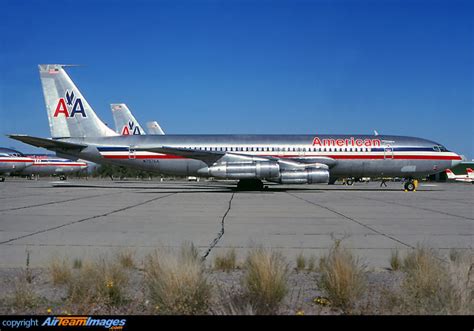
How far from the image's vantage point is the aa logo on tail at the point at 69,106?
32094mm

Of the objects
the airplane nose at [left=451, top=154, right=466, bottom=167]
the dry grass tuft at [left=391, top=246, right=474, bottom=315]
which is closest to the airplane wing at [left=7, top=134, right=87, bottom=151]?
the airplane nose at [left=451, top=154, right=466, bottom=167]

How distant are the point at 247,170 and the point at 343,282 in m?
23.1

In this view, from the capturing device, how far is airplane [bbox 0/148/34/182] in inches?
2237

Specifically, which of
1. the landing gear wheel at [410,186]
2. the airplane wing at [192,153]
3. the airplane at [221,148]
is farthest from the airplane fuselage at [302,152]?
the airplane wing at [192,153]

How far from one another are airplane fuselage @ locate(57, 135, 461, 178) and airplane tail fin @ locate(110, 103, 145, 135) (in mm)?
20280

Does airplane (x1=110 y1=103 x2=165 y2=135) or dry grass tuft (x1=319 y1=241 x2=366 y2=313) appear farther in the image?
airplane (x1=110 y1=103 x2=165 y2=135)

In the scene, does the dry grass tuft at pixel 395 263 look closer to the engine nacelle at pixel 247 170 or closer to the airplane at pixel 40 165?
the engine nacelle at pixel 247 170

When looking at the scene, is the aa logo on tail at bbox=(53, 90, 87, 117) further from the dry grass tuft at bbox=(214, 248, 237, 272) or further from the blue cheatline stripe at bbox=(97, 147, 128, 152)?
the dry grass tuft at bbox=(214, 248, 237, 272)

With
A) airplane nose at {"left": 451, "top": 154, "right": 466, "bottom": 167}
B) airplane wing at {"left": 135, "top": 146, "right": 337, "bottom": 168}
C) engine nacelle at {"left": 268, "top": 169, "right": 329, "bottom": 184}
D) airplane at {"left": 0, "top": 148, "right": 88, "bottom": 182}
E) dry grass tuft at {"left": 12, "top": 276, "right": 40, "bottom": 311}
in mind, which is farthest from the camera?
airplane at {"left": 0, "top": 148, "right": 88, "bottom": 182}

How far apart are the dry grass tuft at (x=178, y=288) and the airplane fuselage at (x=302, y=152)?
2514cm

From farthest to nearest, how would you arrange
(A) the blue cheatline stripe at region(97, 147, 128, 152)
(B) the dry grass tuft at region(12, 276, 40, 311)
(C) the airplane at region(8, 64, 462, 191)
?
(A) the blue cheatline stripe at region(97, 147, 128, 152), (C) the airplane at region(8, 64, 462, 191), (B) the dry grass tuft at region(12, 276, 40, 311)

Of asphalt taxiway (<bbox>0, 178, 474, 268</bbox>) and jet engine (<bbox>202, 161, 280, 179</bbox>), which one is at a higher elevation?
Result: jet engine (<bbox>202, 161, 280, 179</bbox>)

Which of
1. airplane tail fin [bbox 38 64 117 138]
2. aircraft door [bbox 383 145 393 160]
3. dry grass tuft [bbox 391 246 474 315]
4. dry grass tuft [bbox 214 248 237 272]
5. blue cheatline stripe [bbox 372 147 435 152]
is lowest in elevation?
dry grass tuft [bbox 214 248 237 272]
